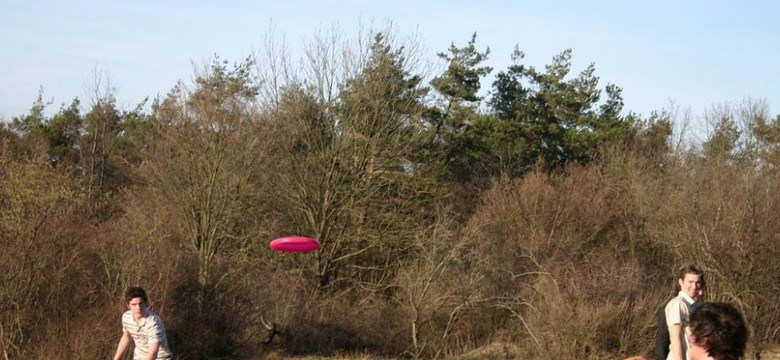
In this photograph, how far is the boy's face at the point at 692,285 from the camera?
7691 mm

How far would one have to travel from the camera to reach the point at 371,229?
3048cm

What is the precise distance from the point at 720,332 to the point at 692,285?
3543 millimetres

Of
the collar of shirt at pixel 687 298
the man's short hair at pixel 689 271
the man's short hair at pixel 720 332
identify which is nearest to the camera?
the man's short hair at pixel 720 332

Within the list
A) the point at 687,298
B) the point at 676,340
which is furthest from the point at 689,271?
the point at 676,340

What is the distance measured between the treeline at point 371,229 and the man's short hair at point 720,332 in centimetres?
1540

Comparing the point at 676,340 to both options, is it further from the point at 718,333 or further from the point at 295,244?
the point at 295,244

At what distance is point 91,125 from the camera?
132ft

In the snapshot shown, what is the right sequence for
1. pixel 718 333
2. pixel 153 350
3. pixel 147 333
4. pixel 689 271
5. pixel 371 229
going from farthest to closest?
pixel 371 229 < pixel 147 333 < pixel 153 350 < pixel 689 271 < pixel 718 333

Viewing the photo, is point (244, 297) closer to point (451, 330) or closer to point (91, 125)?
point (451, 330)

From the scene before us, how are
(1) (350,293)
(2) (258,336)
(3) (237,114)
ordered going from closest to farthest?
(2) (258,336) → (3) (237,114) → (1) (350,293)

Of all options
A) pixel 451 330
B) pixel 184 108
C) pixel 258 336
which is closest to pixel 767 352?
pixel 451 330

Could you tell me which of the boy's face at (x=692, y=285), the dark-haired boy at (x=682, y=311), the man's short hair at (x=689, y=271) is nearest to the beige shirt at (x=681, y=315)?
the dark-haired boy at (x=682, y=311)

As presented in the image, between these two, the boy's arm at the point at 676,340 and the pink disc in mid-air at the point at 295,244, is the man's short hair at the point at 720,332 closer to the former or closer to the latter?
the boy's arm at the point at 676,340

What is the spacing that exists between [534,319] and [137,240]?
9677 millimetres
